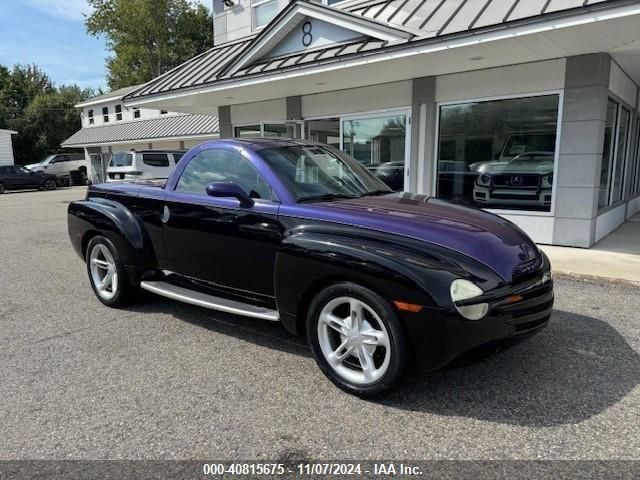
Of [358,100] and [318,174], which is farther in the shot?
[358,100]

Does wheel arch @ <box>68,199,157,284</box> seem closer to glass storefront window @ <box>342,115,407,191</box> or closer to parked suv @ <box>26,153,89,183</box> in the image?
glass storefront window @ <box>342,115,407,191</box>

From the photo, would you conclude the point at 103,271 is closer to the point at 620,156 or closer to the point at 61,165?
the point at 620,156

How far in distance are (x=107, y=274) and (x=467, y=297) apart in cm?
390

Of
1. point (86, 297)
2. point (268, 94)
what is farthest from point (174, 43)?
point (86, 297)

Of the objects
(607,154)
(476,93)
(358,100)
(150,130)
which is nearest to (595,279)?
(607,154)

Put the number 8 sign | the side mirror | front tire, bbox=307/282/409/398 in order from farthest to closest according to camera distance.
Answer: the number 8 sign → the side mirror → front tire, bbox=307/282/409/398

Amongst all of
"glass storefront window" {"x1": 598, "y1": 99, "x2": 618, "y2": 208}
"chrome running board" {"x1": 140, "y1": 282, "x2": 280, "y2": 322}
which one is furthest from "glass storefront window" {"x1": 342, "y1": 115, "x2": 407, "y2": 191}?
"chrome running board" {"x1": 140, "y1": 282, "x2": 280, "y2": 322}

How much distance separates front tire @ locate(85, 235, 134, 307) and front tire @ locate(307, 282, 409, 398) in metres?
2.48

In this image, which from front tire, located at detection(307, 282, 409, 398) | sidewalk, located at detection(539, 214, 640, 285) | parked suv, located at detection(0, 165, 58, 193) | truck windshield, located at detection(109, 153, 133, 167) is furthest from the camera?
parked suv, located at detection(0, 165, 58, 193)

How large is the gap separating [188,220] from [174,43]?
4430 centimetres

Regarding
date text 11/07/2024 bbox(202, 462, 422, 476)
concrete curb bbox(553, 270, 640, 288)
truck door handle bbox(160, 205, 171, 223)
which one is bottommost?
date text 11/07/2024 bbox(202, 462, 422, 476)

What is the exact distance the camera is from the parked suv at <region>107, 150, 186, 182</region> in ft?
55.4

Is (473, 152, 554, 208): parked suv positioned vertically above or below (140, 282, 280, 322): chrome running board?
above

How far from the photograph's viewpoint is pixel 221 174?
4125mm
